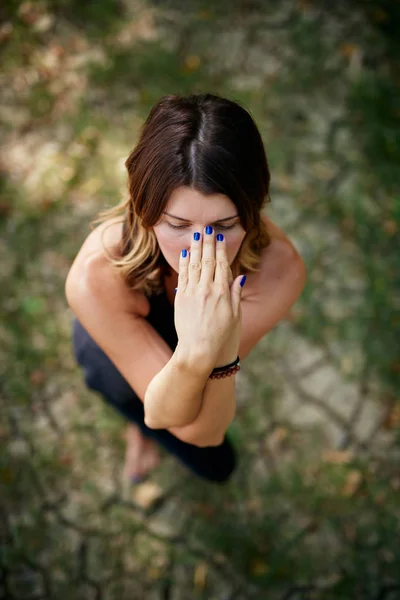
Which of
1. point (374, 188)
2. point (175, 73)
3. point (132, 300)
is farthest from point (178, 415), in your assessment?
point (175, 73)

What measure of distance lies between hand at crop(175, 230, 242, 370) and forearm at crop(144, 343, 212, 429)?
32mm

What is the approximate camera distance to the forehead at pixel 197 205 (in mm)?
1740

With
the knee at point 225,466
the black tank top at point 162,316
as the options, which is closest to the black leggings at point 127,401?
the knee at point 225,466

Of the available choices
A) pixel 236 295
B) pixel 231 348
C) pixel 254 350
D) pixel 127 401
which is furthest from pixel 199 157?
pixel 254 350

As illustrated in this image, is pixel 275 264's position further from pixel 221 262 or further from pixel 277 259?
pixel 221 262

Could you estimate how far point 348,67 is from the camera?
4637 mm

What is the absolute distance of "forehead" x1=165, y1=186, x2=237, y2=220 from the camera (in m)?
1.74

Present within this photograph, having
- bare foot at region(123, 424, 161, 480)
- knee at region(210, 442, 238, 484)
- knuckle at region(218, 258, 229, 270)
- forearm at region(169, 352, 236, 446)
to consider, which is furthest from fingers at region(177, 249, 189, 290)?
bare foot at region(123, 424, 161, 480)

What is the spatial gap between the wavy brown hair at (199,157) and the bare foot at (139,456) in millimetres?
1920

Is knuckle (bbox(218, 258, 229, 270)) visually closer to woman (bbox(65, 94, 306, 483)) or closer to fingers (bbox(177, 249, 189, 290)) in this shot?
woman (bbox(65, 94, 306, 483))

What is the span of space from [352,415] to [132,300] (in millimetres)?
2109

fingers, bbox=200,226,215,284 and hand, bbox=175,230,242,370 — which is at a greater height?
fingers, bbox=200,226,215,284

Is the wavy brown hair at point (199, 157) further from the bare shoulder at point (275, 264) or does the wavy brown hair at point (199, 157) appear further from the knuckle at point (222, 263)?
the bare shoulder at point (275, 264)

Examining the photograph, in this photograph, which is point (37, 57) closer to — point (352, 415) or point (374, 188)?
point (374, 188)
